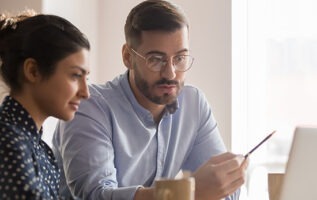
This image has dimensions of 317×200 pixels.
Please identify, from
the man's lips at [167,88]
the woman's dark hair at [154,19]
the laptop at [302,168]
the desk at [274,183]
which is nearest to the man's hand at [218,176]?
the laptop at [302,168]

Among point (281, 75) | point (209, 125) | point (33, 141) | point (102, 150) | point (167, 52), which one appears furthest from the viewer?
point (281, 75)

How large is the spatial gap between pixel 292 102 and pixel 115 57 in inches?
35.6

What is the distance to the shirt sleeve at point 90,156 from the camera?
144 cm

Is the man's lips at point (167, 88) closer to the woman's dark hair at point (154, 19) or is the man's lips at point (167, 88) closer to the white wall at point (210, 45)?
the woman's dark hair at point (154, 19)

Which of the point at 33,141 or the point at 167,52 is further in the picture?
the point at 167,52

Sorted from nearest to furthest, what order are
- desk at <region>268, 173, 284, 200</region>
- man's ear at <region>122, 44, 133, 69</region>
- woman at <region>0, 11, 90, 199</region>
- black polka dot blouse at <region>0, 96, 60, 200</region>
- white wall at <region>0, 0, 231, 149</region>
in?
black polka dot blouse at <region>0, 96, 60, 200</region>
woman at <region>0, 11, 90, 199</region>
desk at <region>268, 173, 284, 200</region>
man's ear at <region>122, 44, 133, 69</region>
white wall at <region>0, 0, 231, 149</region>

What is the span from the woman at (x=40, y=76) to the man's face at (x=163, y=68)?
37cm

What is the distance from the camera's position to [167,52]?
1.68 metres

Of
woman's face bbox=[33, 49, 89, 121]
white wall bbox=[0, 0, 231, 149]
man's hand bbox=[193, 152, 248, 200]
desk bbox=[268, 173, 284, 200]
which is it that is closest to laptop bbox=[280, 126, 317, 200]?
man's hand bbox=[193, 152, 248, 200]

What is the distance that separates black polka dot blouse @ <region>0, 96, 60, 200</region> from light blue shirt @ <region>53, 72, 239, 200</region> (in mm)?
150

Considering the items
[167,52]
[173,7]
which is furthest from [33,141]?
[173,7]

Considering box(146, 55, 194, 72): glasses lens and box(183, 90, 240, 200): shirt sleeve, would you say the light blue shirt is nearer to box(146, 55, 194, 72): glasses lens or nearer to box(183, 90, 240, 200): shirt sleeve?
box(183, 90, 240, 200): shirt sleeve

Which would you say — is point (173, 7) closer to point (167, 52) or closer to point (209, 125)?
point (167, 52)

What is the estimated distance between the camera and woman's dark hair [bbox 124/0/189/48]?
1.71 meters
